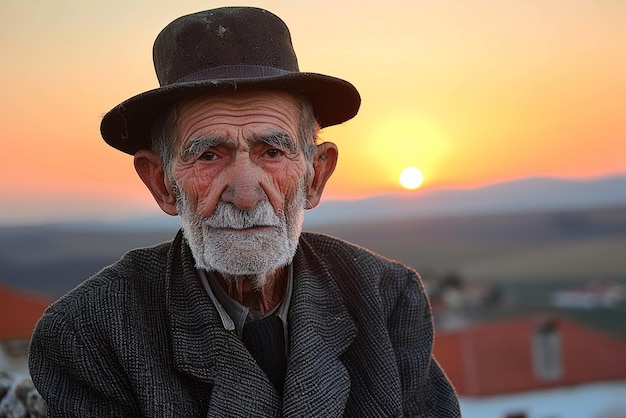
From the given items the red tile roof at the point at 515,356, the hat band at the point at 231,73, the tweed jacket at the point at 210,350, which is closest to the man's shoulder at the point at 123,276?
the tweed jacket at the point at 210,350

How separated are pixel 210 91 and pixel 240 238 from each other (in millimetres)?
490

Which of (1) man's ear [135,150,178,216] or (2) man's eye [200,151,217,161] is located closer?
(2) man's eye [200,151,217,161]

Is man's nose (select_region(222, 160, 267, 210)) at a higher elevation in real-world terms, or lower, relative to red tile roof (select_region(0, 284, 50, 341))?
higher

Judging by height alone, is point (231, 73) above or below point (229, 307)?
above

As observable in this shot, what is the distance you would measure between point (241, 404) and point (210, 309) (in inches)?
13.2

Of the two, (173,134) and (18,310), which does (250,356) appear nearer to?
(173,134)

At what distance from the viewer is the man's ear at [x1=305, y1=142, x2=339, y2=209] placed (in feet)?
8.48

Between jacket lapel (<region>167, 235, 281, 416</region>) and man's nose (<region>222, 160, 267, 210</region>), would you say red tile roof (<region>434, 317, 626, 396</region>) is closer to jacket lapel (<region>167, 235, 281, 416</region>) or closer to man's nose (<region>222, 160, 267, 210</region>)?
jacket lapel (<region>167, 235, 281, 416</region>)

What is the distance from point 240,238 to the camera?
7.53 feet

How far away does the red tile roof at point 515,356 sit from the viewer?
20.6 m

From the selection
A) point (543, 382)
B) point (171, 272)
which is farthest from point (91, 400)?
point (543, 382)

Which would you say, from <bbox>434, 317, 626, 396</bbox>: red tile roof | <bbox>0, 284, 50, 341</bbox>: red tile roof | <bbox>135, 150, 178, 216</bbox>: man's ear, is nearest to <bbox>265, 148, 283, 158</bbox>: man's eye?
<bbox>135, 150, 178, 216</bbox>: man's ear

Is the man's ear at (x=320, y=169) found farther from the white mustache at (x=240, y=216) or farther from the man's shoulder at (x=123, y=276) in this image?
the man's shoulder at (x=123, y=276)

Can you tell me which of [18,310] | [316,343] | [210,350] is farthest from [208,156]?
[18,310]
